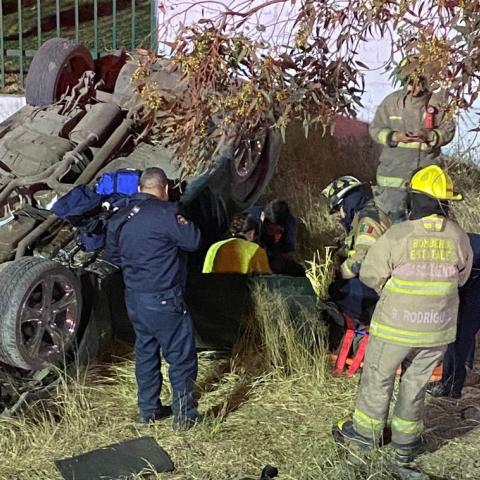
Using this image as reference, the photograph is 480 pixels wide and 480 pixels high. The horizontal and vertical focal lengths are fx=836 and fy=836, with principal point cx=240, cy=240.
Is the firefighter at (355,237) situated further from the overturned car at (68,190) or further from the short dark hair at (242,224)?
the short dark hair at (242,224)

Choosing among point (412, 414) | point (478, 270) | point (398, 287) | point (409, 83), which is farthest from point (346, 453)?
point (409, 83)

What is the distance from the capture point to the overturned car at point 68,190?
14.9ft

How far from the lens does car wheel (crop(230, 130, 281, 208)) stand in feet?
21.5

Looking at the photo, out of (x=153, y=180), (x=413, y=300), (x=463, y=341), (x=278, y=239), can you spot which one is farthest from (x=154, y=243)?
(x=278, y=239)

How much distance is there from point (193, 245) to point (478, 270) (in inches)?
66.1

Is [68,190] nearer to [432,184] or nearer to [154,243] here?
[154,243]

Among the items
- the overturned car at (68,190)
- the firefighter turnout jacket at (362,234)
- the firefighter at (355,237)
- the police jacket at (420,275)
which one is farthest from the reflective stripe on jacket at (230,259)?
the police jacket at (420,275)

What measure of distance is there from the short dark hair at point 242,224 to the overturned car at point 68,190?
8cm

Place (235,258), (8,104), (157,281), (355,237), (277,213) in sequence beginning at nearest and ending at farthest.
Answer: (157,281)
(355,237)
(235,258)
(277,213)
(8,104)

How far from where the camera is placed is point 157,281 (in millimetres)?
4391

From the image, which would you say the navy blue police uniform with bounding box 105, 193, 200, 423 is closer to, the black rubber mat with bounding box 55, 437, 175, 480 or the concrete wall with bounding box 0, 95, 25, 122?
the black rubber mat with bounding box 55, 437, 175, 480

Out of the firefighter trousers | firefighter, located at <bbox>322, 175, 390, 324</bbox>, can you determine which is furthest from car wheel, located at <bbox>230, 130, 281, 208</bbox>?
the firefighter trousers

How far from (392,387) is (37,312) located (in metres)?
1.92

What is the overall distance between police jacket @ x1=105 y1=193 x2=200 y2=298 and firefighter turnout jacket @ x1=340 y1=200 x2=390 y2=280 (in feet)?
3.54
